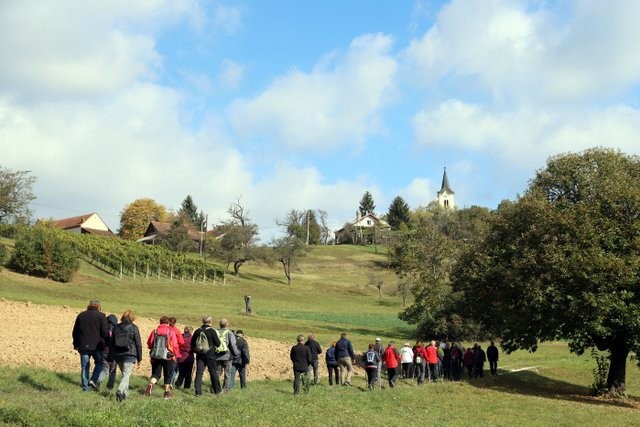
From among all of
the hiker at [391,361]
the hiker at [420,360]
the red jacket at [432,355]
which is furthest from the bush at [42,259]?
the hiker at [391,361]

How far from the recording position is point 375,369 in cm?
2277

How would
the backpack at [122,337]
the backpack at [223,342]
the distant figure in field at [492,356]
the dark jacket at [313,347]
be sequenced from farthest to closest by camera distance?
the distant figure in field at [492,356] → the dark jacket at [313,347] → the backpack at [223,342] → the backpack at [122,337]

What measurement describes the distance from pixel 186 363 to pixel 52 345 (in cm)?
757

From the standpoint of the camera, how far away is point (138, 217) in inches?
5723

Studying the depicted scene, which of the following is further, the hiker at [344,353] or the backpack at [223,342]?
the hiker at [344,353]

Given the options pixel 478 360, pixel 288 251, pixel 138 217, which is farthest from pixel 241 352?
pixel 138 217

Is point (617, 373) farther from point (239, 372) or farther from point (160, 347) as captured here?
point (160, 347)

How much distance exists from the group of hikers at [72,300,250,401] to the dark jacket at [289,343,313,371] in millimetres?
2433

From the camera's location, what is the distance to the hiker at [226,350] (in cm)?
1633

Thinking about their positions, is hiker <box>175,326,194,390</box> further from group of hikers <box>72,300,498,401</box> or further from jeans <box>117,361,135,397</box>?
jeans <box>117,361,135,397</box>

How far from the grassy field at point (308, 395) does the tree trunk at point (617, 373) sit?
0.77m

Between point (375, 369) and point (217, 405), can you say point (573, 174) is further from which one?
point (217, 405)

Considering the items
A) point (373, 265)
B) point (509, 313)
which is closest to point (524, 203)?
point (509, 313)

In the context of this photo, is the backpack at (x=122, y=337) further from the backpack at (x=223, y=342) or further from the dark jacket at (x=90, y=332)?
the backpack at (x=223, y=342)
